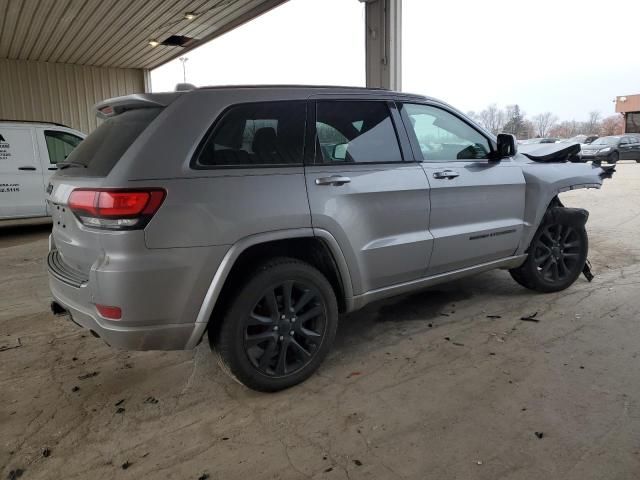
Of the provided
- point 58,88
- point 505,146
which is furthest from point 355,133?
point 58,88

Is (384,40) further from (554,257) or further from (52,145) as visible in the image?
(52,145)

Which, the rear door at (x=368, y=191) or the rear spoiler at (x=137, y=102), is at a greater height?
the rear spoiler at (x=137, y=102)

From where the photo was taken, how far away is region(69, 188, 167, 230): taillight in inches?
90.4

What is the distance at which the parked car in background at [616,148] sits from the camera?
21.7 metres

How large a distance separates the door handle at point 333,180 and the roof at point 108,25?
7470 mm

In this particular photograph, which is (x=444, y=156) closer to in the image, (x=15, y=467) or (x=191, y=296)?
(x=191, y=296)

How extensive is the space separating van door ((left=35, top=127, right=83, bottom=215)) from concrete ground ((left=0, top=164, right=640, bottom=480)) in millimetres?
4913

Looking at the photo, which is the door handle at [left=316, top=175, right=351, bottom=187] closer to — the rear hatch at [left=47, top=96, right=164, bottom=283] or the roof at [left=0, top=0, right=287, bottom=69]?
the rear hatch at [left=47, top=96, right=164, bottom=283]

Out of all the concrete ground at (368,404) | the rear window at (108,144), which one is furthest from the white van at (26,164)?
the rear window at (108,144)

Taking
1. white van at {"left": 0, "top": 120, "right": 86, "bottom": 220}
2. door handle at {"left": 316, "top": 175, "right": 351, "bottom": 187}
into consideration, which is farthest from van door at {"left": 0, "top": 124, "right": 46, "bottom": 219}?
door handle at {"left": 316, "top": 175, "right": 351, "bottom": 187}

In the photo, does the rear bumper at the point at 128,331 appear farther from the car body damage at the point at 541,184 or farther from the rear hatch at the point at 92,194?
the car body damage at the point at 541,184

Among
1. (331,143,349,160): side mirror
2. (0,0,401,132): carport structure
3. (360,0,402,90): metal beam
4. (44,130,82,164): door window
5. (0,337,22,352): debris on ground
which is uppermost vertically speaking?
(0,0,401,132): carport structure

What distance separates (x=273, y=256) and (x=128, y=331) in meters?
0.90

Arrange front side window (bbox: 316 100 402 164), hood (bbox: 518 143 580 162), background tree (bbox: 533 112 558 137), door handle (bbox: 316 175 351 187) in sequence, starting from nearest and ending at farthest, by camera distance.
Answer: door handle (bbox: 316 175 351 187) → front side window (bbox: 316 100 402 164) → hood (bbox: 518 143 580 162) → background tree (bbox: 533 112 558 137)
